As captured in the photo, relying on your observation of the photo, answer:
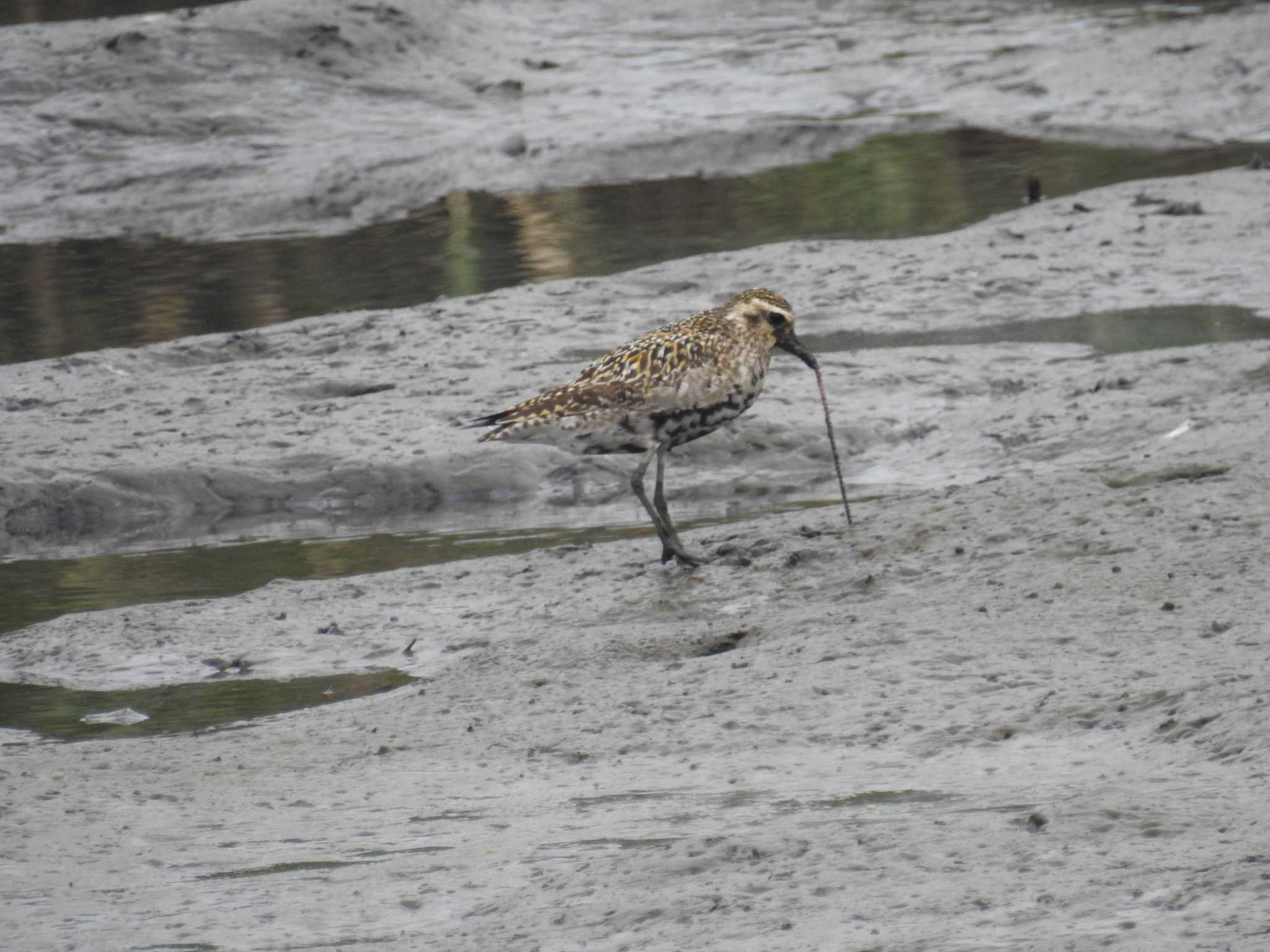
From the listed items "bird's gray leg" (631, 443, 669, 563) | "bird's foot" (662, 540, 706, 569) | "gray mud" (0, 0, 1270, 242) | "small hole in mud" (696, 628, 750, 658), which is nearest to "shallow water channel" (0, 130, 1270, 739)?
"gray mud" (0, 0, 1270, 242)

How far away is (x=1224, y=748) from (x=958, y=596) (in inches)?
65.3

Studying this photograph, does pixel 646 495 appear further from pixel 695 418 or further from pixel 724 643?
pixel 724 643

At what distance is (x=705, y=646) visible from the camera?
6.35 metres

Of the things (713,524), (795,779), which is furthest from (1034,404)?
(795,779)

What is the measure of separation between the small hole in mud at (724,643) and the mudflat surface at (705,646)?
0.03 metres

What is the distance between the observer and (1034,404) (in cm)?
891

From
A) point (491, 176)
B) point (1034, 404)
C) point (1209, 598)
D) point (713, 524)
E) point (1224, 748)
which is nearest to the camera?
point (1224, 748)

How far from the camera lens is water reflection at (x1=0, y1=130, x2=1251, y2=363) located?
41.8ft

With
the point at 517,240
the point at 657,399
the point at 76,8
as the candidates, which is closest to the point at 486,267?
the point at 517,240

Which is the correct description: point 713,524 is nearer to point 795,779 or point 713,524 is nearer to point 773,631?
point 773,631

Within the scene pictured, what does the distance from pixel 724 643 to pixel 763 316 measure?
5.98 feet

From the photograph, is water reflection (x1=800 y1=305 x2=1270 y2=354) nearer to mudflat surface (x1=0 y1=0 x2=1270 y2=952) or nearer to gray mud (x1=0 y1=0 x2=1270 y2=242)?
mudflat surface (x1=0 y1=0 x2=1270 y2=952)

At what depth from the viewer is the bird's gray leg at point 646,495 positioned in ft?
23.7

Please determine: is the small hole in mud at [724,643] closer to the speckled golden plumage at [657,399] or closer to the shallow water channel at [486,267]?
the speckled golden plumage at [657,399]
